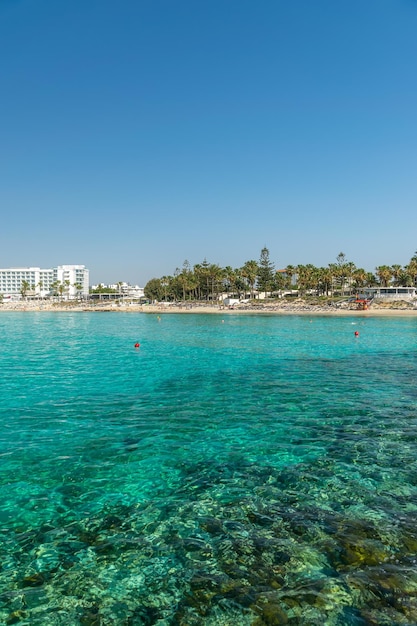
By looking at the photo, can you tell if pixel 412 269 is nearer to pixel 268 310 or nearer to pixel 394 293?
pixel 394 293

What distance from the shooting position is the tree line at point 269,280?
137250 millimetres

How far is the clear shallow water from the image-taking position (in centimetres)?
546

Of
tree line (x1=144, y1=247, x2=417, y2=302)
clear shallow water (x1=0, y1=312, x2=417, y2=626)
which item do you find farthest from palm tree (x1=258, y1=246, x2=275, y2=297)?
clear shallow water (x1=0, y1=312, x2=417, y2=626)

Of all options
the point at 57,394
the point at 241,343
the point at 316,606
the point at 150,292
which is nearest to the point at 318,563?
the point at 316,606

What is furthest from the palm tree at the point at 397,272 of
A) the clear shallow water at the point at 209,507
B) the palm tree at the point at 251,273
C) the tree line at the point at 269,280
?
the clear shallow water at the point at 209,507

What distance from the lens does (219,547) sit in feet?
21.9

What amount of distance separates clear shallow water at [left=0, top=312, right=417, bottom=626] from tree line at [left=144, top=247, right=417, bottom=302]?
128 metres

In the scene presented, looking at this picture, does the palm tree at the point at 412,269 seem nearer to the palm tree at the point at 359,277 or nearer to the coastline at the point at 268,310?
the palm tree at the point at 359,277

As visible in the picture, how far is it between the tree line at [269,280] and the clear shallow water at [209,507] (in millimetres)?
128147

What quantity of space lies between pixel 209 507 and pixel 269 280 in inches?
5884

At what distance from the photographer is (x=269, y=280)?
154625mm

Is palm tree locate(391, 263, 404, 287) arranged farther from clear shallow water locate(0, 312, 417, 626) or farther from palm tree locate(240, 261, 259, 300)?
clear shallow water locate(0, 312, 417, 626)

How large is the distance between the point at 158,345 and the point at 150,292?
14290cm

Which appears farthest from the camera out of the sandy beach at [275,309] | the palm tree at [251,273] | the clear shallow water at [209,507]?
the palm tree at [251,273]
